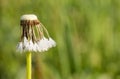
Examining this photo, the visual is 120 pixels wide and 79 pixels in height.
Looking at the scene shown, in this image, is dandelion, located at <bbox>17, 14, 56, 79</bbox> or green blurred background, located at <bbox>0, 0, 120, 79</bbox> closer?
dandelion, located at <bbox>17, 14, 56, 79</bbox>

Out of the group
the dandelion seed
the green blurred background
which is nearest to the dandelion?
the dandelion seed

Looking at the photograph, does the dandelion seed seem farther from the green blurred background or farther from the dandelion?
the green blurred background

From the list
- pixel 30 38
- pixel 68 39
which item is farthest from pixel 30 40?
pixel 68 39

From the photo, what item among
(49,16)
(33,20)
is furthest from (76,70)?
(33,20)

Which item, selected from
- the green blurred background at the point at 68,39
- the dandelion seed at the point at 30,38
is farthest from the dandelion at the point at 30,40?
the green blurred background at the point at 68,39

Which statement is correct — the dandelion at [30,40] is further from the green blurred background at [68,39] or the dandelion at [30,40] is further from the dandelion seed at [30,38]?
the green blurred background at [68,39]

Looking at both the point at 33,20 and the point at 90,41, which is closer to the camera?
the point at 33,20

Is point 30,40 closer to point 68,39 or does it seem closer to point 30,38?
point 30,38

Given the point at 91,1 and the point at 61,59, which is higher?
the point at 91,1

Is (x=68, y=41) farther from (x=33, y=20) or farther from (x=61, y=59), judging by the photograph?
(x=33, y=20)
